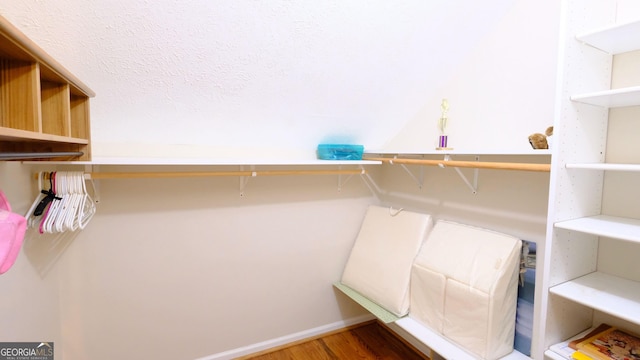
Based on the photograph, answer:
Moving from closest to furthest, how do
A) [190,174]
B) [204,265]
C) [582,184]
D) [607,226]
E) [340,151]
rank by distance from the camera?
[607,226] → [582,184] → [190,174] → [204,265] → [340,151]

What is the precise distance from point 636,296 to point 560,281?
9.6 inches

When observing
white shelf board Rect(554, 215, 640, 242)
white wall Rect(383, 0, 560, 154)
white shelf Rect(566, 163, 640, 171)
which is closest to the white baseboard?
white wall Rect(383, 0, 560, 154)

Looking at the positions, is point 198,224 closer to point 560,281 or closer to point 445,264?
point 445,264

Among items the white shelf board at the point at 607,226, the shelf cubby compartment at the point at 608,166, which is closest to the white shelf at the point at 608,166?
the shelf cubby compartment at the point at 608,166

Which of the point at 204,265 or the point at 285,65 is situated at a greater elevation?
the point at 285,65

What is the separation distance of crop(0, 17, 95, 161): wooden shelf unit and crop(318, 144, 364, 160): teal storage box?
1.49 metres

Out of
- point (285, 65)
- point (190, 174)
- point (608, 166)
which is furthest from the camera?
point (190, 174)

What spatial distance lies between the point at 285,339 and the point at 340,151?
1.50 meters

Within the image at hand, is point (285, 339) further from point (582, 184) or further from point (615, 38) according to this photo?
point (615, 38)

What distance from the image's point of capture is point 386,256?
7.41 ft

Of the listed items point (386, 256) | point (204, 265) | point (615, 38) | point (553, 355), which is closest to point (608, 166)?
point (615, 38)

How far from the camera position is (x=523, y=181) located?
177 cm

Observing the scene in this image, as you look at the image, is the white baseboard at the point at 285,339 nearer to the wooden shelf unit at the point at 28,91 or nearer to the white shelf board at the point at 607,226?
the wooden shelf unit at the point at 28,91

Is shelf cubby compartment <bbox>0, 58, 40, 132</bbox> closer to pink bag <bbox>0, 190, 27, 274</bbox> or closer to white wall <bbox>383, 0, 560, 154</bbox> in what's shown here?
pink bag <bbox>0, 190, 27, 274</bbox>
